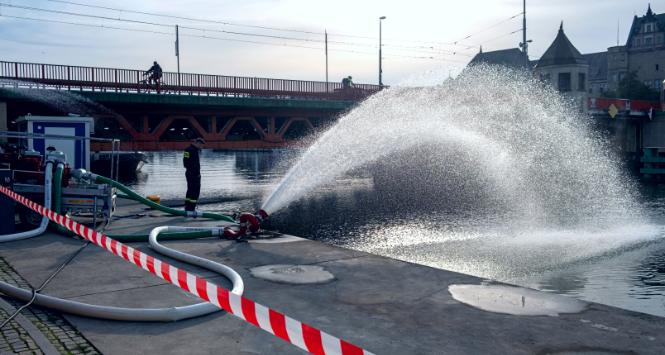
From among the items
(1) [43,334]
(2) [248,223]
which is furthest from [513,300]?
(2) [248,223]

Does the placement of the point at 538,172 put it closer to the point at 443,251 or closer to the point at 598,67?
the point at 443,251

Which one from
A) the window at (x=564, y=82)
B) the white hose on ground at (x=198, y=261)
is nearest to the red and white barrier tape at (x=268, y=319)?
the white hose on ground at (x=198, y=261)

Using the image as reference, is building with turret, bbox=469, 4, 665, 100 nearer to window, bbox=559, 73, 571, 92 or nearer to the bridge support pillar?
window, bbox=559, 73, 571, 92

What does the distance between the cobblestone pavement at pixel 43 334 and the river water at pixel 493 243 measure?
8.14 metres

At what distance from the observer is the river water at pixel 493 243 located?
1177 centimetres

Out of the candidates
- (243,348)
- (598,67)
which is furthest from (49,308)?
(598,67)

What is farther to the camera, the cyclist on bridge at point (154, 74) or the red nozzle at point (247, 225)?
the cyclist on bridge at point (154, 74)

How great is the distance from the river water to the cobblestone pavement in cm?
814

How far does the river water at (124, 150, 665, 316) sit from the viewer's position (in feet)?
38.6

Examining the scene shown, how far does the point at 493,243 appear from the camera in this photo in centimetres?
1580

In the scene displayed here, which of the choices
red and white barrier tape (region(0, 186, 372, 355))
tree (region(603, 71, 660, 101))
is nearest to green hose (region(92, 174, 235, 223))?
red and white barrier tape (region(0, 186, 372, 355))

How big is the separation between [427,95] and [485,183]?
350 inches

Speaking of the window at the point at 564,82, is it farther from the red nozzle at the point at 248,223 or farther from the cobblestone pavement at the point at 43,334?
the cobblestone pavement at the point at 43,334

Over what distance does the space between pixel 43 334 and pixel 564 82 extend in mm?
66565
